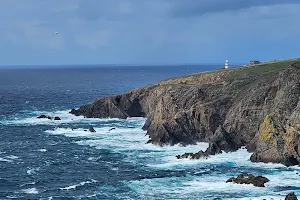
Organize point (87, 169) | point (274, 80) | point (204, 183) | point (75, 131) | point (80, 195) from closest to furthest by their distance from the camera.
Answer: point (80, 195)
point (204, 183)
point (87, 169)
point (274, 80)
point (75, 131)

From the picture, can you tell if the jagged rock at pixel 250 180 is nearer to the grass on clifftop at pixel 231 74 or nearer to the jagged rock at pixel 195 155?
the jagged rock at pixel 195 155

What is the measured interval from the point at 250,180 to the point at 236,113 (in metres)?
33.4

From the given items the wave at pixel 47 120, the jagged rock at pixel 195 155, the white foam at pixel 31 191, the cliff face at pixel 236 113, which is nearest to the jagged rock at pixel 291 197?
the cliff face at pixel 236 113

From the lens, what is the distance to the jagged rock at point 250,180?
254ft

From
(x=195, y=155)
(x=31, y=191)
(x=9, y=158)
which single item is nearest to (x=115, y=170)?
(x=195, y=155)

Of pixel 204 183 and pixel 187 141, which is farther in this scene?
pixel 187 141

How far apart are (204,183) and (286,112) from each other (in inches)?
1038

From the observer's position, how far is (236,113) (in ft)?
362

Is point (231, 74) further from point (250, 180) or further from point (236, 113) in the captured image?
point (250, 180)

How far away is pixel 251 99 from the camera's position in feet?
359

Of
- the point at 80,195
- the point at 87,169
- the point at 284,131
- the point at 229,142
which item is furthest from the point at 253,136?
the point at 80,195

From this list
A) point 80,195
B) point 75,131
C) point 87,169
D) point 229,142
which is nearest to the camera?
point 80,195

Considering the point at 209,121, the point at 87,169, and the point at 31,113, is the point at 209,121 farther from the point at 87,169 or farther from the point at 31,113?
the point at 31,113

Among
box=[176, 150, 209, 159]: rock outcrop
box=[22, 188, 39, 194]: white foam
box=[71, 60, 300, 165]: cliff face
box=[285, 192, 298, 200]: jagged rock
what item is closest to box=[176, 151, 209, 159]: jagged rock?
box=[176, 150, 209, 159]: rock outcrop
